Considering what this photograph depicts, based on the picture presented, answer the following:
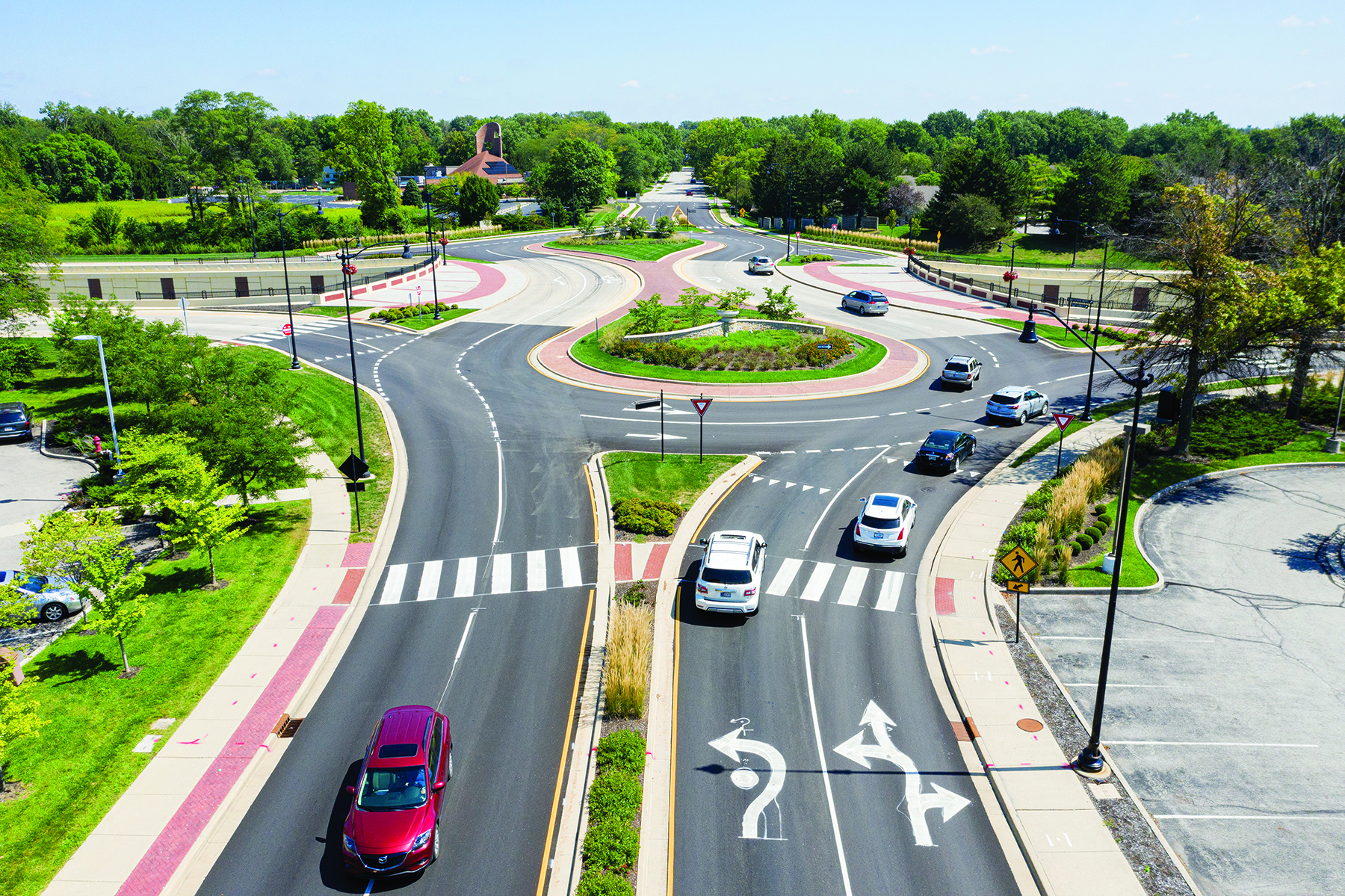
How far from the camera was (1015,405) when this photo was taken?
4019cm

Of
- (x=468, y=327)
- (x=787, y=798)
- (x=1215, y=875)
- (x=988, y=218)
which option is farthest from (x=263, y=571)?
(x=988, y=218)

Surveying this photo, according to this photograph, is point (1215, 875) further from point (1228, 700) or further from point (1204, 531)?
point (1204, 531)

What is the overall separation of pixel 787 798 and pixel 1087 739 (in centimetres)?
745

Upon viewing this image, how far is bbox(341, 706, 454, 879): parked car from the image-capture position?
15.0 m

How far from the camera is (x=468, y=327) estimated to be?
63281 mm

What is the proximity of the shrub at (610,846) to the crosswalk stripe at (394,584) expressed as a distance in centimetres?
1216

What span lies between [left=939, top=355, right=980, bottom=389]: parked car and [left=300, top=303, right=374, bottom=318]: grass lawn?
46755 millimetres

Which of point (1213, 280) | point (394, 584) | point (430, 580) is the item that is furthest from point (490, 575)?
point (1213, 280)

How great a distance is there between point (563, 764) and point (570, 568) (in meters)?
9.56

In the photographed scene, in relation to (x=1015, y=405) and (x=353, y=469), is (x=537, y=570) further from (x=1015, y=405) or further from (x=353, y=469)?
(x=1015, y=405)

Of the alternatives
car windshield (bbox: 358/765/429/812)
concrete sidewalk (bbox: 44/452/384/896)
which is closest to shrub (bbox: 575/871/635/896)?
car windshield (bbox: 358/765/429/812)

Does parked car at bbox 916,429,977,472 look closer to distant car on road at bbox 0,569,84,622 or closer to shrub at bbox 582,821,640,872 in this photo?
shrub at bbox 582,821,640,872

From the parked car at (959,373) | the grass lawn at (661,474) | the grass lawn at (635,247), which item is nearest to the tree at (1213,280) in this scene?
the parked car at (959,373)

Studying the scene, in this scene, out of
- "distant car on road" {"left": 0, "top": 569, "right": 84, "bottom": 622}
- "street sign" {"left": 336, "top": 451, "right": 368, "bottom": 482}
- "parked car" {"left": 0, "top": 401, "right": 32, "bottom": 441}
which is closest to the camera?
"distant car on road" {"left": 0, "top": 569, "right": 84, "bottom": 622}
